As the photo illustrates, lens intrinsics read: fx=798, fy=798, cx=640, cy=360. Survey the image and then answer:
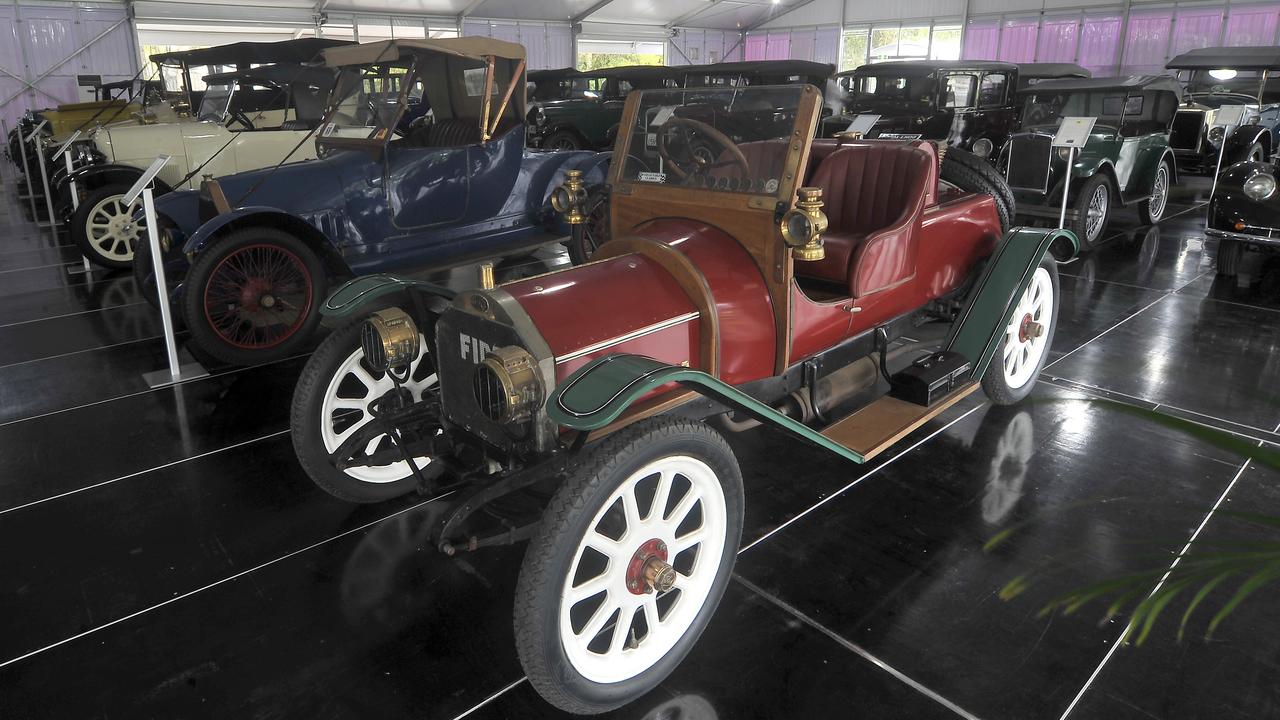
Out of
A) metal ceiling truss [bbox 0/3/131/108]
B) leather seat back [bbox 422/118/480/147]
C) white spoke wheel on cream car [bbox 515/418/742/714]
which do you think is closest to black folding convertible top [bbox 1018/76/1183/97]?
leather seat back [bbox 422/118/480/147]

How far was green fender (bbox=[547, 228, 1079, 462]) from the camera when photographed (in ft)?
6.26

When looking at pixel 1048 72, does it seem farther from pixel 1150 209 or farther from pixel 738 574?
pixel 738 574

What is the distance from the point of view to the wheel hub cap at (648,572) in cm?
210

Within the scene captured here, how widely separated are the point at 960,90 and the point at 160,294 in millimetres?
9385

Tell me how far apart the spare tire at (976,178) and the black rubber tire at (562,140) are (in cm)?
1026

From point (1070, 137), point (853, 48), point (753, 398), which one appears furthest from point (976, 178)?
point (853, 48)

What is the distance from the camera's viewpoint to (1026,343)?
12.8ft

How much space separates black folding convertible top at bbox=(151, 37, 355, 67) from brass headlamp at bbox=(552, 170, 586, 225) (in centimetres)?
712

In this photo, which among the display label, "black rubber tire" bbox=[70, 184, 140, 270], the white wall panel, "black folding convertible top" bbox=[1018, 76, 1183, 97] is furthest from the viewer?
the white wall panel

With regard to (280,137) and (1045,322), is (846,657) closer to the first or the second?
(1045,322)

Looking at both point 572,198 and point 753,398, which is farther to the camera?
point 572,198

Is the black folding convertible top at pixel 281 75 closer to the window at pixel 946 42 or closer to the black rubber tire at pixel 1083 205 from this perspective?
the black rubber tire at pixel 1083 205

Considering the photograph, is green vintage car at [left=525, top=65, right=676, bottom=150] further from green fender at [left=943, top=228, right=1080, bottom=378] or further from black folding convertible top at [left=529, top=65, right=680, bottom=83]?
green fender at [left=943, top=228, right=1080, bottom=378]

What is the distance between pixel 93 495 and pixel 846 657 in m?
→ 2.97
